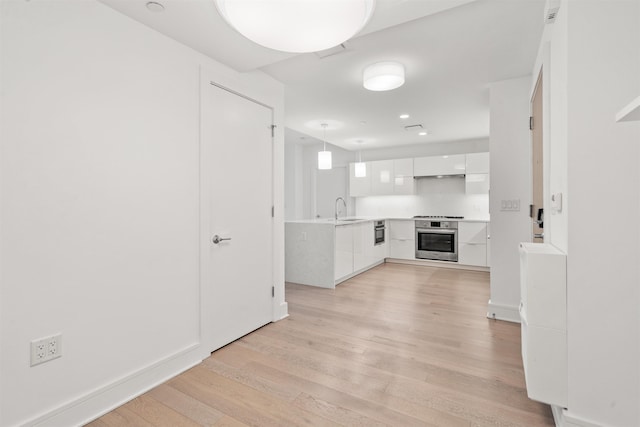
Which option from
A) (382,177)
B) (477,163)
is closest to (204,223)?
(382,177)

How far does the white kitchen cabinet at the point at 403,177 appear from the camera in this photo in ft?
21.0

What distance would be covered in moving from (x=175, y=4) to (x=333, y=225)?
3.12 m

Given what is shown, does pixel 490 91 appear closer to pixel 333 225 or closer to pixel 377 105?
pixel 377 105

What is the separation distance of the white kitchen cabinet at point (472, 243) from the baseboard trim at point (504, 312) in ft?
8.07

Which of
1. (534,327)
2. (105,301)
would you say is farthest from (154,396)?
(534,327)

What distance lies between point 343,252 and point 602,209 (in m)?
3.43

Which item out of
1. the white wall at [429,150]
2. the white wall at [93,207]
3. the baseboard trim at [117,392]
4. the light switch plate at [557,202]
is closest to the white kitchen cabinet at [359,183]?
the white wall at [429,150]

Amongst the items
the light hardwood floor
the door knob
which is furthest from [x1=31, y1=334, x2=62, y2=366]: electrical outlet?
the door knob

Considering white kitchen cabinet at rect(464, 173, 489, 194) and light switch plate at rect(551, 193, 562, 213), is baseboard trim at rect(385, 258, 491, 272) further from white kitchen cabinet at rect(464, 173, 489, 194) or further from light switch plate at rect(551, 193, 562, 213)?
light switch plate at rect(551, 193, 562, 213)

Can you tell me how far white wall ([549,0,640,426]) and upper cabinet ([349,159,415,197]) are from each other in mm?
4915

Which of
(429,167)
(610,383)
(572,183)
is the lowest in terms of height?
(610,383)

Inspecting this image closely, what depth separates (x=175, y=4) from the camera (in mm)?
1802

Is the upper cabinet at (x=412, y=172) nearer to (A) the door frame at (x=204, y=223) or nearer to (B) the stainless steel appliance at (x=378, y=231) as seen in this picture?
(B) the stainless steel appliance at (x=378, y=231)

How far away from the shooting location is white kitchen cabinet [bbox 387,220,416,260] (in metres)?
6.23
